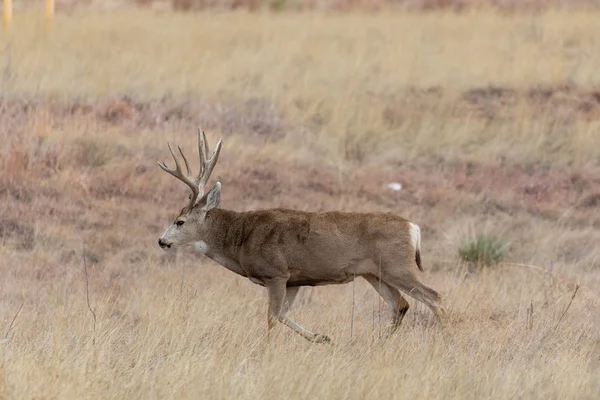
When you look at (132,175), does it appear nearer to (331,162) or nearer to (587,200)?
(331,162)

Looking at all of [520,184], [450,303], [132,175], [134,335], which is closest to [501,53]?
[520,184]

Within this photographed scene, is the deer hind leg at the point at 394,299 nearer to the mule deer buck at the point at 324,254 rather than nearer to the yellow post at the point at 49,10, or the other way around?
the mule deer buck at the point at 324,254

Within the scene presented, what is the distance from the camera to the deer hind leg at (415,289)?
406 inches

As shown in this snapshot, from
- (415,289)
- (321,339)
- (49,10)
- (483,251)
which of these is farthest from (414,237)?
(49,10)

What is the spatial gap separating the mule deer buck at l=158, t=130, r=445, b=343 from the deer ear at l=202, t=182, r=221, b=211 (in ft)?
0.93

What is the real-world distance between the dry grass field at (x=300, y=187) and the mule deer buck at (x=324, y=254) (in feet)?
1.08

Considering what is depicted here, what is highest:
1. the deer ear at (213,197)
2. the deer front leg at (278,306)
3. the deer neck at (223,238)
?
the deer ear at (213,197)

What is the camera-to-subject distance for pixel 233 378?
323 inches

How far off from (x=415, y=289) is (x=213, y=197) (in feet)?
6.52

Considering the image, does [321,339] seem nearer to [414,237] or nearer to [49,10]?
[414,237]

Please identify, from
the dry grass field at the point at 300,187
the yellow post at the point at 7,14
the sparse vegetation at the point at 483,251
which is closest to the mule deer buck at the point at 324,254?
the dry grass field at the point at 300,187

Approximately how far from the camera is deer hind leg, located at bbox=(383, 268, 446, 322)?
10325 mm

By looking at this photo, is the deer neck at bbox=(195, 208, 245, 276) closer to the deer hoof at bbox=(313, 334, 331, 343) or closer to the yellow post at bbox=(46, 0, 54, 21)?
the deer hoof at bbox=(313, 334, 331, 343)

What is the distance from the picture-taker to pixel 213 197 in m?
11.2
